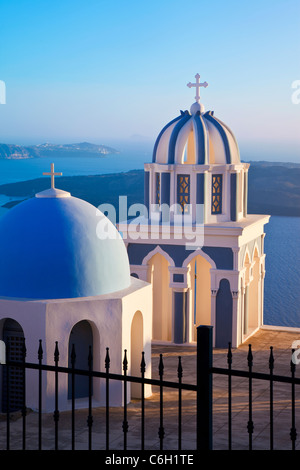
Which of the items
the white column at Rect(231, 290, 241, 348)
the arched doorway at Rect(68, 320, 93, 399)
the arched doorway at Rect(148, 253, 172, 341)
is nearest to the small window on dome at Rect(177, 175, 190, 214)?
the arched doorway at Rect(148, 253, 172, 341)

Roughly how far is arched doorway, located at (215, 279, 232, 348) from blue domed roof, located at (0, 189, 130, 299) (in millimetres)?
5613

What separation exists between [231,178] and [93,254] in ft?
24.7

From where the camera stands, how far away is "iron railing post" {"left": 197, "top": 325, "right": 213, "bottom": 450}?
7032 mm

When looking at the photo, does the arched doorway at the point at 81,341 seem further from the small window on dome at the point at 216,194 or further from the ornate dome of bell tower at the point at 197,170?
the small window on dome at the point at 216,194

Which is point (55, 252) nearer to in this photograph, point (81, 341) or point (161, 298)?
point (81, 341)

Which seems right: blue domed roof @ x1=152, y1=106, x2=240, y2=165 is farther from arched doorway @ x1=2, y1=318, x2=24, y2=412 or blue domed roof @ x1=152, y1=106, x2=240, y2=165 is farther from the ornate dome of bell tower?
arched doorway @ x1=2, y1=318, x2=24, y2=412

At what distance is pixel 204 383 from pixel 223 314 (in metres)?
13.4

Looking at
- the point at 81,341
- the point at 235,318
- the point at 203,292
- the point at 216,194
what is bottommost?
the point at 235,318

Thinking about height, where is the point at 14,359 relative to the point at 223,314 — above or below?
above

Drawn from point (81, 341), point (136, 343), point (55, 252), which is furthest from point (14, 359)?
point (136, 343)

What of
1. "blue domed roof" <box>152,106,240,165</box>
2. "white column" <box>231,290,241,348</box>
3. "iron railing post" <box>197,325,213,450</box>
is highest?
"blue domed roof" <box>152,106,240,165</box>

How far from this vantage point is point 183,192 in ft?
68.7
